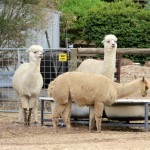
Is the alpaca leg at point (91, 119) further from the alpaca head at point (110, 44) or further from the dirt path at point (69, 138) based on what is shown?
the alpaca head at point (110, 44)

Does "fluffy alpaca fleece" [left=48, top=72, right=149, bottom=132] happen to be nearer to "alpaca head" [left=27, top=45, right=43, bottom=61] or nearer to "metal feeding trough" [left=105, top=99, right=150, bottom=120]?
"metal feeding trough" [left=105, top=99, right=150, bottom=120]

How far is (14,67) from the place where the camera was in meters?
17.7

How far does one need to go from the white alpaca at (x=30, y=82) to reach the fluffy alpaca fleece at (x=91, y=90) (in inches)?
34.4

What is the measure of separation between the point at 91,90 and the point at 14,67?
236 inches

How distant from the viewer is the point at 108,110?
12578 mm

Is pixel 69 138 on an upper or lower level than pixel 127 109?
lower

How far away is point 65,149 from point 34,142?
1031 millimetres

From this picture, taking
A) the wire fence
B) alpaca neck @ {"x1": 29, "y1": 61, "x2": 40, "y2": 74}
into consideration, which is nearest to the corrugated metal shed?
the wire fence

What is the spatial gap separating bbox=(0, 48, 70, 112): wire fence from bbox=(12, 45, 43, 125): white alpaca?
2.52 m

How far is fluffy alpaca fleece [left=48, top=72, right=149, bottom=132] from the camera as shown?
1195 centimetres

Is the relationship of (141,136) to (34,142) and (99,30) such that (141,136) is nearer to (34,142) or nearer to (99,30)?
(34,142)

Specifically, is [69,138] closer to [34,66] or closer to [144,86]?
[144,86]

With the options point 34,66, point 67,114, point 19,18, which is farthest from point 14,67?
point 67,114

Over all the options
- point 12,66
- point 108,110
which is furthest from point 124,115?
point 12,66
